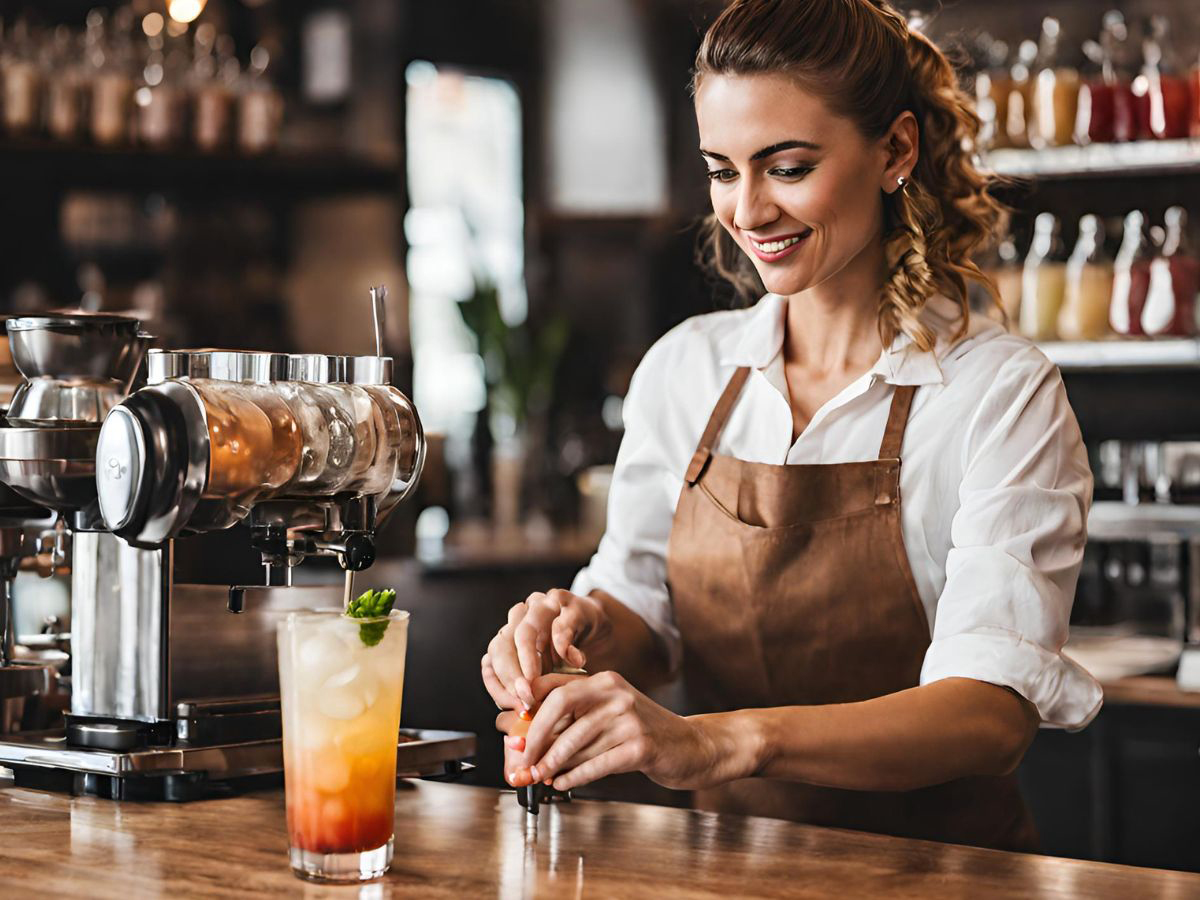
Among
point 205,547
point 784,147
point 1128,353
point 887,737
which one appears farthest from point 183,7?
point 887,737

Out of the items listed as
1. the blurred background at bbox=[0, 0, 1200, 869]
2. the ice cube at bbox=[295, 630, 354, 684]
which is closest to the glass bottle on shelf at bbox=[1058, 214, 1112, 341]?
the blurred background at bbox=[0, 0, 1200, 869]

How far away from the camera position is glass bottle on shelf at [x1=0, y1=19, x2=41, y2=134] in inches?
149

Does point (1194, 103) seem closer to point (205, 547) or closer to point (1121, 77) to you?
point (1121, 77)

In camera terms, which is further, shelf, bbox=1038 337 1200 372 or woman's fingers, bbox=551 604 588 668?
shelf, bbox=1038 337 1200 372

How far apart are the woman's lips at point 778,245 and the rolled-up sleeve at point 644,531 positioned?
33cm

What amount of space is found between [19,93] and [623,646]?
277 cm

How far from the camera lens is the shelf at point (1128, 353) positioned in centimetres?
326

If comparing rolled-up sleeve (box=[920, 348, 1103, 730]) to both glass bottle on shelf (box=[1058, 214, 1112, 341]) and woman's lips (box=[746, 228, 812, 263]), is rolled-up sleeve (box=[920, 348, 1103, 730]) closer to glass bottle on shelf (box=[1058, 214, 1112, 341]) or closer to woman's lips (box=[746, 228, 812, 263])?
woman's lips (box=[746, 228, 812, 263])

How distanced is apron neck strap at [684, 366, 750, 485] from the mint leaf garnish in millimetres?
705

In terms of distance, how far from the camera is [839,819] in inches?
69.2

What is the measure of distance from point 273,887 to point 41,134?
3.17 metres

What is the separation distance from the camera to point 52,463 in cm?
147

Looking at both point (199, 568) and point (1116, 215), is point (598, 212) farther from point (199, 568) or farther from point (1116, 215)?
point (199, 568)

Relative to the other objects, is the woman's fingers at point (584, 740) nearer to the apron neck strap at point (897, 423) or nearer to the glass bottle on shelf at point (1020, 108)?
the apron neck strap at point (897, 423)
